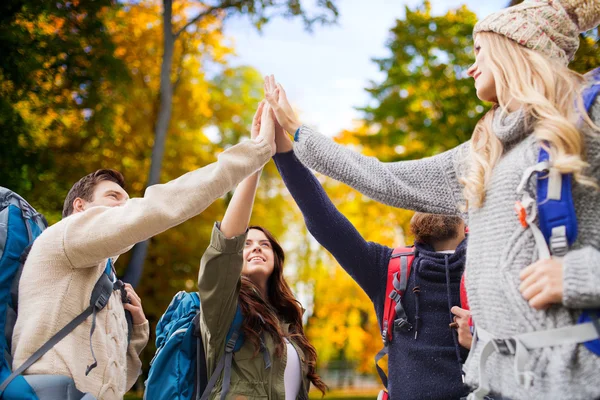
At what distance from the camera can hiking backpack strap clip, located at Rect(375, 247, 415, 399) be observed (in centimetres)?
294

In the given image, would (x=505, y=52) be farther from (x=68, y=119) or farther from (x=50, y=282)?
(x=68, y=119)

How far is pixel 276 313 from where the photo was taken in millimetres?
3705

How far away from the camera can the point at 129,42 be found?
13.3 m

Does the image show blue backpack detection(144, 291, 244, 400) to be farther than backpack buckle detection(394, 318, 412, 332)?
Yes

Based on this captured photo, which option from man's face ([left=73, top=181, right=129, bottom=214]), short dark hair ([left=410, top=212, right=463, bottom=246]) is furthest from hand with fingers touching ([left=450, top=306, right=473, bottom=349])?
man's face ([left=73, top=181, right=129, bottom=214])

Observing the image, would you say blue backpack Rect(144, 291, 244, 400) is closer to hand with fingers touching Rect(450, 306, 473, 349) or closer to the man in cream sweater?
the man in cream sweater

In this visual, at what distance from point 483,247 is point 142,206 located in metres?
1.33

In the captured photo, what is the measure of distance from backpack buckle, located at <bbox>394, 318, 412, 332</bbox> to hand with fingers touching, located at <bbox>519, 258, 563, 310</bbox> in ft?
4.22

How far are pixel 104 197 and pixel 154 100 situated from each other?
10924mm

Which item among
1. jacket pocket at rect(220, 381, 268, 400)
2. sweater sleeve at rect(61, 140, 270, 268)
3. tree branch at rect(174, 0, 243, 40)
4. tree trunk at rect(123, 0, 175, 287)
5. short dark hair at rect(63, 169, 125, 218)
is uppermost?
tree branch at rect(174, 0, 243, 40)

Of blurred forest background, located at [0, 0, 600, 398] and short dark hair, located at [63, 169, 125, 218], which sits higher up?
blurred forest background, located at [0, 0, 600, 398]

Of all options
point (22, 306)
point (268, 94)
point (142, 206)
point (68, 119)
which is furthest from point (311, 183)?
point (68, 119)

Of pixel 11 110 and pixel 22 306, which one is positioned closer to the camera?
pixel 22 306

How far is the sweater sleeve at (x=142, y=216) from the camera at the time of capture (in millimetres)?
2381
